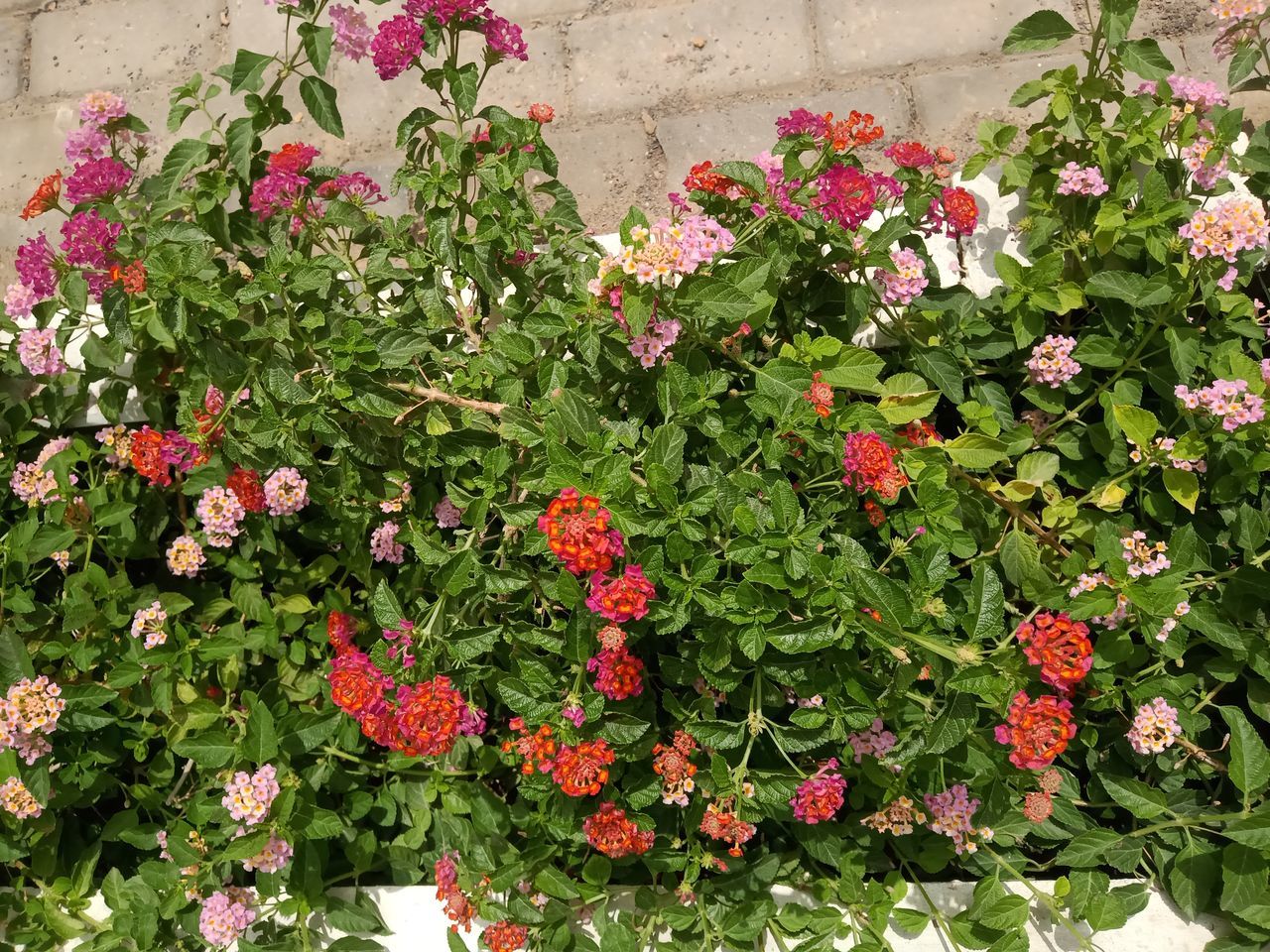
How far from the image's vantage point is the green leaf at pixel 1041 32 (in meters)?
2.12

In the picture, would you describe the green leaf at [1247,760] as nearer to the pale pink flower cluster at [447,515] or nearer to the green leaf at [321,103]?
the pale pink flower cluster at [447,515]

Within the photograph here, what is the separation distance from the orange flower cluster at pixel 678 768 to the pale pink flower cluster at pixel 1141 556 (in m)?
0.81

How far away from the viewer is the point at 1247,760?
5.72ft

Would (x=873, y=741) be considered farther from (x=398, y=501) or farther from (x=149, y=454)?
(x=149, y=454)

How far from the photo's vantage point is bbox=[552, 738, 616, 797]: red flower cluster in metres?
1.59

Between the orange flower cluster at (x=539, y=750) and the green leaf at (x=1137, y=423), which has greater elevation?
the green leaf at (x=1137, y=423)

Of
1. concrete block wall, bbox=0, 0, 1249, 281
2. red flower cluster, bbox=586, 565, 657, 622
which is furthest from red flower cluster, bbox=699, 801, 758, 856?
concrete block wall, bbox=0, 0, 1249, 281

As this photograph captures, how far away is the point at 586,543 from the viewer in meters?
1.48

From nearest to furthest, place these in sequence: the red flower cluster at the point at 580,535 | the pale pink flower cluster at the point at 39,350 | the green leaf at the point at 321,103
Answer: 1. the red flower cluster at the point at 580,535
2. the green leaf at the point at 321,103
3. the pale pink flower cluster at the point at 39,350

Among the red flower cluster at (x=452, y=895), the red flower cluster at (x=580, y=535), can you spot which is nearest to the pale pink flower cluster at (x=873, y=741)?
the red flower cluster at (x=580, y=535)

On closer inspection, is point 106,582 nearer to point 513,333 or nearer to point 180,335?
point 180,335

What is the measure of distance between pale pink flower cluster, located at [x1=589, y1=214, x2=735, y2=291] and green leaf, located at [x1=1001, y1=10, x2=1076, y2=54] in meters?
0.98

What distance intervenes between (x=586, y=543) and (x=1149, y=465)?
46.8 inches

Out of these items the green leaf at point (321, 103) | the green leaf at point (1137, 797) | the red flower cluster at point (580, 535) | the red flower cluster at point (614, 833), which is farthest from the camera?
the green leaf at point (321, 103)
